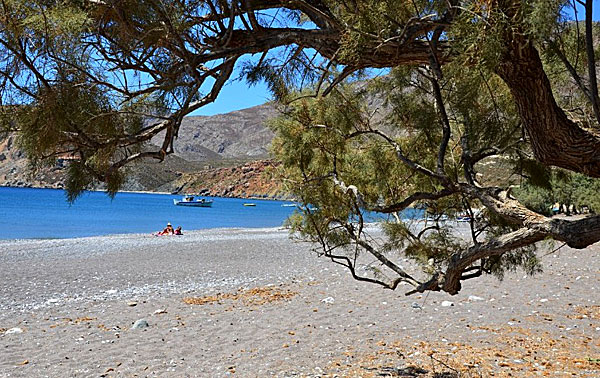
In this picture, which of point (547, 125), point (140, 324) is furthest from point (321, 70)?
point (140, 324)

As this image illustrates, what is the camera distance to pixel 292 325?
Answer: 6230 millimetres

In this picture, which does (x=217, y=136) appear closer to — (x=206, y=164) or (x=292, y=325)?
(x=206, y=164)

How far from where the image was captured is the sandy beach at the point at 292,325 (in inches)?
181

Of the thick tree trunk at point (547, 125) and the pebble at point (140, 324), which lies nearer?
the thick tree trunk at point (547, 125)

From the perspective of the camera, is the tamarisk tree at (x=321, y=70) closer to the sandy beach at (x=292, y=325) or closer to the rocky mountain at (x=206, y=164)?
the rocky mountain at (x=206, y=164)

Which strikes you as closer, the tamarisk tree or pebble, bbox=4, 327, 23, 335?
the tamarisk tree

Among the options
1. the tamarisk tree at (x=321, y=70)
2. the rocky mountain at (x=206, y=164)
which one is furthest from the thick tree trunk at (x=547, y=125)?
the rocky mountain at (x=206, y=164)

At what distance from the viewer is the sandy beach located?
15.1 ft

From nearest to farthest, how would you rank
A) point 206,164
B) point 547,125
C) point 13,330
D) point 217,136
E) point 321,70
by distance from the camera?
point 547,125
point 321,70
point 13,330
point 206,164
point 217,136

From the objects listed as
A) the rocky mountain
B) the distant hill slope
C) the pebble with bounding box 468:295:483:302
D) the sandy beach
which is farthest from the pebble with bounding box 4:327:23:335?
the distant hill slope

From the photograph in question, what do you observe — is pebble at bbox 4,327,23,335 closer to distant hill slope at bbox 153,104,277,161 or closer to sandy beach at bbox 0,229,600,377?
sandy beach at bbox 0,229,600,377

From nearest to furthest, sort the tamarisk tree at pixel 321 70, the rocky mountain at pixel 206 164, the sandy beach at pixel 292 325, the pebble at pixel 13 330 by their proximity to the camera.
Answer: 1. the tamarisk tree at pixel 321 70
2. the rocky mountain at pixel 206 164
3. the sandy beach at pixel 292 325
4. the pebble at pixel 13 330

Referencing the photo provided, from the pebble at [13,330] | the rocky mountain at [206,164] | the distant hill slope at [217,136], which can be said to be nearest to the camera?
the rocky mountain at [206,164]

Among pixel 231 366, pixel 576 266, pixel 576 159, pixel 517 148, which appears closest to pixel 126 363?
pixel 231 366
